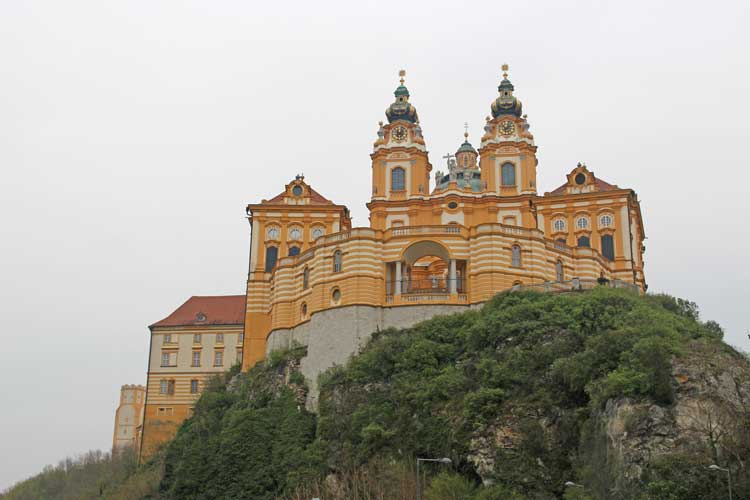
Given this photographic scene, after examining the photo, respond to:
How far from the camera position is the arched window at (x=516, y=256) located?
60.7m

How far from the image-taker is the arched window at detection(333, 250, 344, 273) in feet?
200

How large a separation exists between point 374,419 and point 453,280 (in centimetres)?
1205

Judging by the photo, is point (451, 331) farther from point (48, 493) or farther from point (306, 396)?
point (48, 493)

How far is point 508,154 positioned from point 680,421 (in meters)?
36.4

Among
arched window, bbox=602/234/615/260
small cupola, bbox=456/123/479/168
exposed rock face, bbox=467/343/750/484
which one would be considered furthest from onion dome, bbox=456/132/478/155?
exposed rock face, bbox=467/343/750/484

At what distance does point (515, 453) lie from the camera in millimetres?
45094

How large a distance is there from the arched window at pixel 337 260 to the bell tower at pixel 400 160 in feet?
39.8

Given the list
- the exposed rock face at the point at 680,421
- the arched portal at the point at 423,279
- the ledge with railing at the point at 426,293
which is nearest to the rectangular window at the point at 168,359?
the arched portal at the point at 423,279

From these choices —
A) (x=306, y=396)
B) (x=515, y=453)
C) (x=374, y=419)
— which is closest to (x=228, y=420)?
(x=306, y=396)

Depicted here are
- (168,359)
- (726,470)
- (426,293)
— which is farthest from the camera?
(168,359)

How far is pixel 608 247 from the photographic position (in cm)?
7106

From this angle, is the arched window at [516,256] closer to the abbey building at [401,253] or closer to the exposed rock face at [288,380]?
the abbey building at [401,253]

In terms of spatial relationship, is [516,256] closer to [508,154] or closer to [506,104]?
[508,154]

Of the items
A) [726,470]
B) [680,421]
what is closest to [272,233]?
[680,421]
